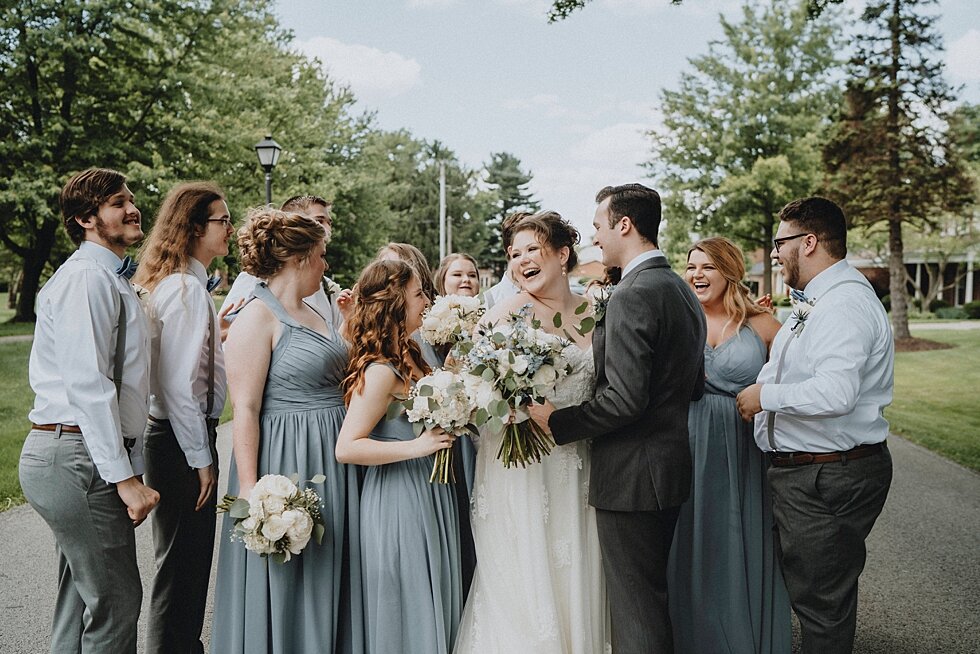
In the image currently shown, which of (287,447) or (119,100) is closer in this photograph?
(287,447)

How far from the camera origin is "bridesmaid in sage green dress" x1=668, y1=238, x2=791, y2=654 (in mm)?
4305

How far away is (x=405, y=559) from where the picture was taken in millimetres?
3414

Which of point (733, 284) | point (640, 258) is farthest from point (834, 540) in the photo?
point (733, 284)

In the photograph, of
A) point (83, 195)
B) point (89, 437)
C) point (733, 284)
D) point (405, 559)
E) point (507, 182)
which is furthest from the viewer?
point (507, 182)

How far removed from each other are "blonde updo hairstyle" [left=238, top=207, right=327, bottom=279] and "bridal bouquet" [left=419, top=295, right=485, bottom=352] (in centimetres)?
68

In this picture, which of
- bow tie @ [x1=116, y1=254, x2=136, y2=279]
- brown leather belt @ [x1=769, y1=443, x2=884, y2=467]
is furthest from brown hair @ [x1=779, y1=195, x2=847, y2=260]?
bow tie @ [x1=116, y1=254, x2=136, y2=279]

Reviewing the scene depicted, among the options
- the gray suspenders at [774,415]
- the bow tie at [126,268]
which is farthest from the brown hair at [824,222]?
the bow tie at [126,268]

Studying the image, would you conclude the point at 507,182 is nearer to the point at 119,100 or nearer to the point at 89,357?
the point at 119,100

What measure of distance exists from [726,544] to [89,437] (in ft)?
11.1

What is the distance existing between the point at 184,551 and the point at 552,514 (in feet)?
6.36

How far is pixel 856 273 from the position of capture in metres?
3.88

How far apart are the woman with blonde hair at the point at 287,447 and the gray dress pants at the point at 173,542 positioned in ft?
1.39

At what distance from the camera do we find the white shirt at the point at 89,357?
3.03 m

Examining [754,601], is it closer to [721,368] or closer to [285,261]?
[721,368]
